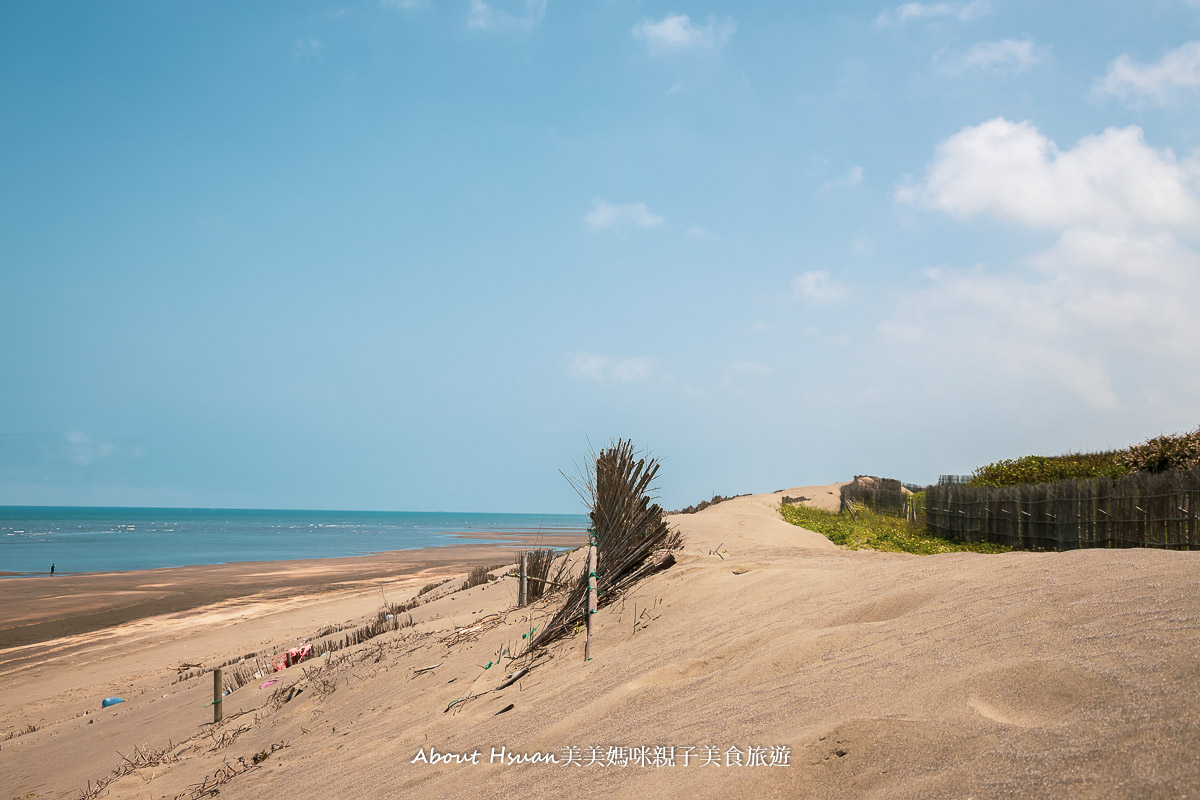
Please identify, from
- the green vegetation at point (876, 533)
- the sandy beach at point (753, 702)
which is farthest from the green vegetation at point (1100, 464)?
the sandy beach at point (753, 702)

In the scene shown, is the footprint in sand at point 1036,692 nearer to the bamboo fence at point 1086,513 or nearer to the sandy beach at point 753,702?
the sandy beach at point 753,702

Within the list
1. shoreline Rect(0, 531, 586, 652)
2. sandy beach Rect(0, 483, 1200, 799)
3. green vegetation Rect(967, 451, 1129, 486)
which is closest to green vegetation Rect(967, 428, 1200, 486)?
green vegetation Rect(967, 451, 1129, 486)

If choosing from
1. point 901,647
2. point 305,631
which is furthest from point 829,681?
point 305,631

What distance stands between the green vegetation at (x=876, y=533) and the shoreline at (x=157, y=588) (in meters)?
6.35

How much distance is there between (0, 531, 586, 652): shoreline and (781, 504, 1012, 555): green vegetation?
635cm

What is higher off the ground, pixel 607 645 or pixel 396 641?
pixel 607 645

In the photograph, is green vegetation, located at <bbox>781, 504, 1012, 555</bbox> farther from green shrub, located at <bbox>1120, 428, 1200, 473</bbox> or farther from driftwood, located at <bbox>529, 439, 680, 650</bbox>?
driftwood, located at <bbox>529, 439, 680, 650</bbox>

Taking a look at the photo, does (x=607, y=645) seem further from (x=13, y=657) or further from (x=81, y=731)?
(x=13, y=657)

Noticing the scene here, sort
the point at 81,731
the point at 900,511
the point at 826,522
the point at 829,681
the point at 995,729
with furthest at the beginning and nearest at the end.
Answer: the point at 900,511, the point at 826,522, the point at 81,731, the point at 829,681, the point at 995,729

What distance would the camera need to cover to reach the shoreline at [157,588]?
17953mm

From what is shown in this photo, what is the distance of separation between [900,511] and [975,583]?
16155 millimetres

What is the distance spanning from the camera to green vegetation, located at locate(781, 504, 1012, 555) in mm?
12312

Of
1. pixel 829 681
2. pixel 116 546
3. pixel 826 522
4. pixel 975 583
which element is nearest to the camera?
pixel 829 681

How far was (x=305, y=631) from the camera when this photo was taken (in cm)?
1440
